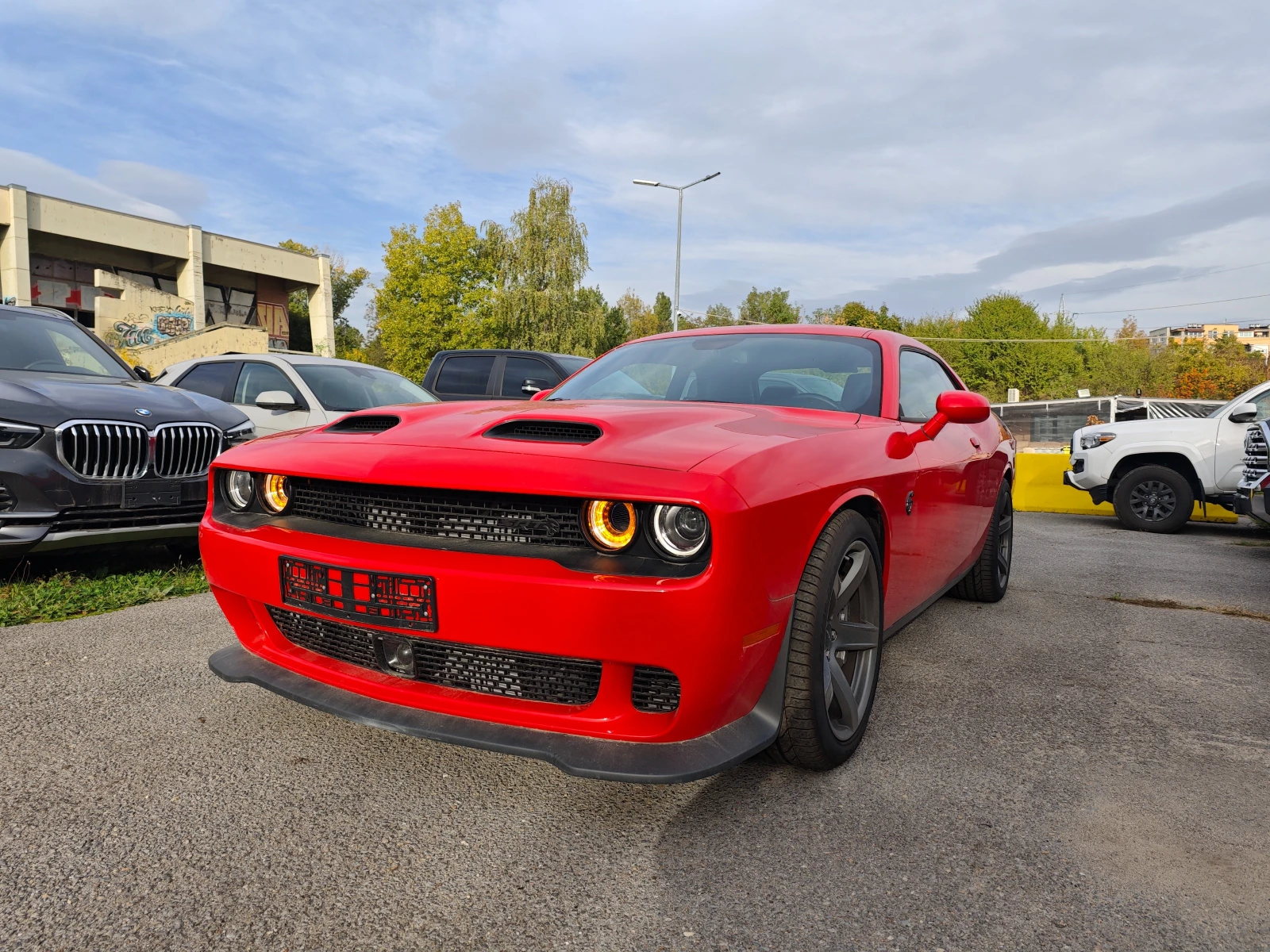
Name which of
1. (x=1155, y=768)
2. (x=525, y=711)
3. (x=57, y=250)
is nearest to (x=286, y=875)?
(x=525, y=711)

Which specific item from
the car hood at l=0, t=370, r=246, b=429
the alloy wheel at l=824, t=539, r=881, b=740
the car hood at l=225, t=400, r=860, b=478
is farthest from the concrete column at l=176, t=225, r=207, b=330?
the alloy wheel at l=824, t=539, r=881, b=740

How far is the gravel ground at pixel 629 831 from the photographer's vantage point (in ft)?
5.75

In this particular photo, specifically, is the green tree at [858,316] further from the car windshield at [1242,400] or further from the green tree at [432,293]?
the car windshield at [1242,400]

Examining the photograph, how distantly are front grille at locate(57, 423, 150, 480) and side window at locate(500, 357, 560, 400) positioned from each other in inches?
232

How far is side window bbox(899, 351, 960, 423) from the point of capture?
3383mm

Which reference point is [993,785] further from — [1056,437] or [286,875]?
[1056,437]

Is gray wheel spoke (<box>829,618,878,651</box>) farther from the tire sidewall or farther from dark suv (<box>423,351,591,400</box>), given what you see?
dark suv (<box>423,351,591,400</box>)

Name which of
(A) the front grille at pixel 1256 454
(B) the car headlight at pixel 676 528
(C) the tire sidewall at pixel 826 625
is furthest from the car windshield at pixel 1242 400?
(B) the car headlight at pixel 676 528

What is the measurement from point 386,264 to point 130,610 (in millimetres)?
35521

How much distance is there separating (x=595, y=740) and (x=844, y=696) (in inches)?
34.1

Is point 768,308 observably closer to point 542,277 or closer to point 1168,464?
point 542,277

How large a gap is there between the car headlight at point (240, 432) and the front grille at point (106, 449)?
1.94 ft

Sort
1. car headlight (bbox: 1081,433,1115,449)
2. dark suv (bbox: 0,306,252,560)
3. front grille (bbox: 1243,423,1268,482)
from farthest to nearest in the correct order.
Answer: car headlight (bbox: 1081,433,1115,449) < front grille (bbox: 1243,423,1268,482) < dark suv (bbox: 0,306,252,560)

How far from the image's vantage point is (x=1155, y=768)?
8.41ft
